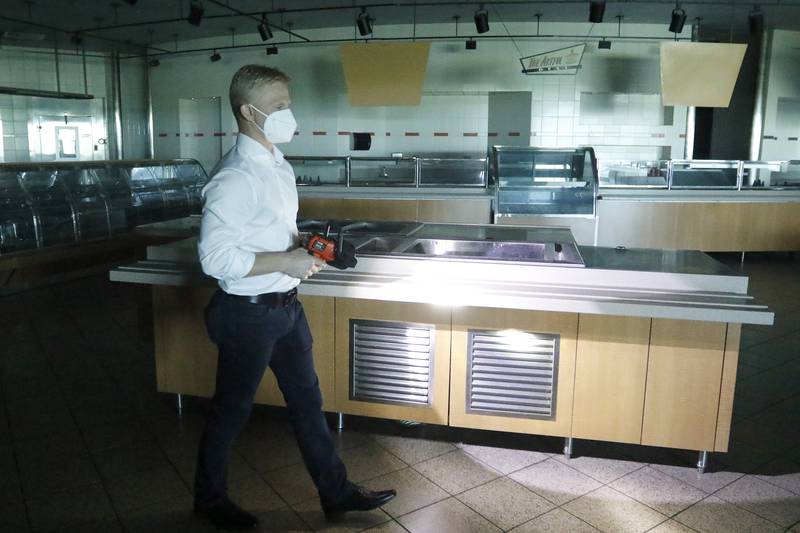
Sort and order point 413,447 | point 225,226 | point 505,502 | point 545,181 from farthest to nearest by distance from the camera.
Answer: point 545,181 → point 413,447 → point 505,502 → point 225,226

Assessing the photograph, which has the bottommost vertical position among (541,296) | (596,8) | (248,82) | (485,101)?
(541,296)

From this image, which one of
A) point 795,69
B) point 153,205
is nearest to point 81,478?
point 153,205

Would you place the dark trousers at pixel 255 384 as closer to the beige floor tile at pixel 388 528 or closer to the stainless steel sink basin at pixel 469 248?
the beige floor tile at pixel 388 528

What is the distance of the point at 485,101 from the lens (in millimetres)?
10102

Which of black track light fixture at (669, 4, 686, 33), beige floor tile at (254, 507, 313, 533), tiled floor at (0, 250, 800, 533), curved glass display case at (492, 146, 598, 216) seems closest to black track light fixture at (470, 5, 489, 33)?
black track light fixture at (669, 4, 686, 33)

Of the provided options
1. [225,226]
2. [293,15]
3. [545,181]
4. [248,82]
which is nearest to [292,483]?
[225,226]

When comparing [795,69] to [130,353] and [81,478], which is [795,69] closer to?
[130,353]

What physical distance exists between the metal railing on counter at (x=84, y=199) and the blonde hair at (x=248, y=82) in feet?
14.1

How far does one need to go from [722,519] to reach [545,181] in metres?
3.88

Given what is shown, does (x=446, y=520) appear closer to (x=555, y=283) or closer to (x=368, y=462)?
(x=368, y=462)

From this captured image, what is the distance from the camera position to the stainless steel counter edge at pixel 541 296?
2.44 meters

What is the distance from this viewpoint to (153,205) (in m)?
6.99

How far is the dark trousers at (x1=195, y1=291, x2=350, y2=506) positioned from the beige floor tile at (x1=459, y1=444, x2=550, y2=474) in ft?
2.49

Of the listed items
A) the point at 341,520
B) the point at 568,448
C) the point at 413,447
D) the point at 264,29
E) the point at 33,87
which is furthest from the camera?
the point at 33,87
